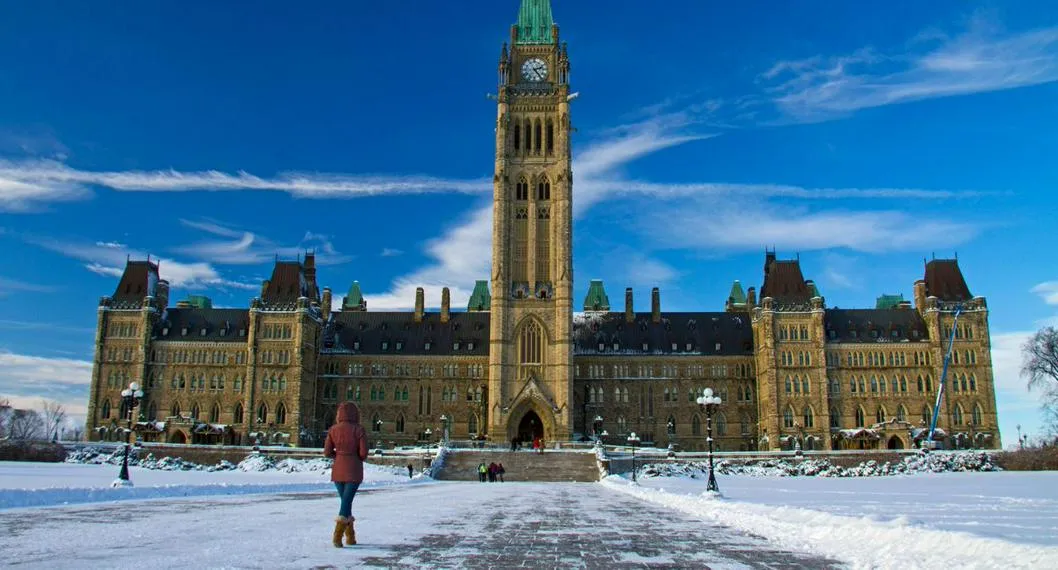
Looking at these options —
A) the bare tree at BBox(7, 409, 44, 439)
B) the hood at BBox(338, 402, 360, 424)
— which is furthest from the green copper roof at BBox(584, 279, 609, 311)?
the hood at BBox(338, 402, 360, 424)

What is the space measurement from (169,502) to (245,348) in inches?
2628

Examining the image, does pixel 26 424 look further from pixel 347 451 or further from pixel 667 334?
pixel 347 451

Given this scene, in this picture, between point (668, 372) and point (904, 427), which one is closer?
point (904, 427)

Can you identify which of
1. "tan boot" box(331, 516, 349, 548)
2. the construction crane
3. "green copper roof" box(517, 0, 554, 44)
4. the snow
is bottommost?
the snow

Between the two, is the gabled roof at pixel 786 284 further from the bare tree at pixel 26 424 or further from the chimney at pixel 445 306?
the bare tree at pixel 26 424

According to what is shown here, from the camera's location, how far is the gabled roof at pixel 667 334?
3501 inches

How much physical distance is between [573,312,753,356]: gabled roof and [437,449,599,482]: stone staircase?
27884mm

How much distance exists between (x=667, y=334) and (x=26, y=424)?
307 ft

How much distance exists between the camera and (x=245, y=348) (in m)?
85.1

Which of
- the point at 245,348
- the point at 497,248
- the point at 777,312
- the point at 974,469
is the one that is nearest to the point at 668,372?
the point at 777,312

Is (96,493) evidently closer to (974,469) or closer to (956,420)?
(974,469)

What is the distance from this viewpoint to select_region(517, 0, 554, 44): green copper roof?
88.0 m

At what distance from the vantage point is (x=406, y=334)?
9131cm

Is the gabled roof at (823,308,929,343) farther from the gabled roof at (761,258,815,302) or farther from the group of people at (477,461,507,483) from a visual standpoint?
the group of people at (477,461,507,483)
